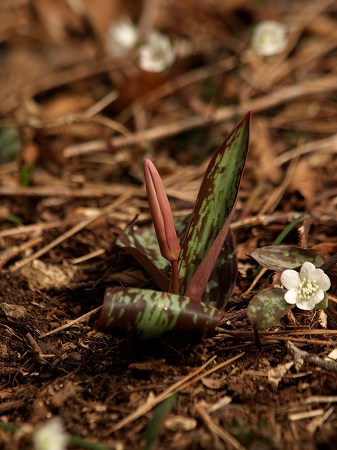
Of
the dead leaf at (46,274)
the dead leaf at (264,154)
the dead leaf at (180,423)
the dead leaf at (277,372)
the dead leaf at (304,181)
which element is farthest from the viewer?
the dead leaf at (264,154)

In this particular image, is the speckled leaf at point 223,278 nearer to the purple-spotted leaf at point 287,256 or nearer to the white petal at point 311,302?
the purple-spotted leaf at point 287,256

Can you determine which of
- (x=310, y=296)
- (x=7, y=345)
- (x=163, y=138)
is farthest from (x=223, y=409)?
(x=163, y=138)

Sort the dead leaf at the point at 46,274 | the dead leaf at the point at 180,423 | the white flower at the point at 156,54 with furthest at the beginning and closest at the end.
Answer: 1. the white flower at the point at 156,54
2. the dead leaf at the point at 46,274
3. the dead leaf at the point at 180,423

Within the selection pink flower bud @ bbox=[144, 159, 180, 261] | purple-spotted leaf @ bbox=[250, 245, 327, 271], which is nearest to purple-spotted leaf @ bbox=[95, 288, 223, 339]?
pink flower bud @ bbox=[144, 159, 180, 261]

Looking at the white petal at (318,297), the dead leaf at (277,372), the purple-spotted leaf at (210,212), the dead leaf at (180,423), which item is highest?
the purple-spotted leaf at (210,212)

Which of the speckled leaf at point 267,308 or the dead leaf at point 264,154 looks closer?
the speckled leaf at point 267,308

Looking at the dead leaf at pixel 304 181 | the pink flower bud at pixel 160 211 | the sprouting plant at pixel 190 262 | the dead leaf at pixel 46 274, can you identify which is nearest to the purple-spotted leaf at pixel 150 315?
the sprouting plant at pixel 190 262

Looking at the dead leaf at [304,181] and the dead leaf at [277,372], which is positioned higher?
the dead leaf at [304,181]
